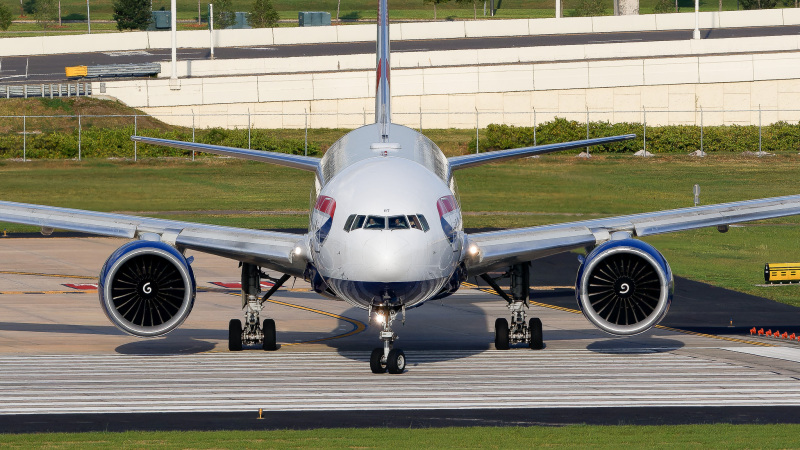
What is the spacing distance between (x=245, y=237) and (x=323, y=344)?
5.47 meters

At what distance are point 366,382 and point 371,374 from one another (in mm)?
1005

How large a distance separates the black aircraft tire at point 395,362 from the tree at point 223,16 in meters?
149

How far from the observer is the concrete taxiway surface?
22500mm

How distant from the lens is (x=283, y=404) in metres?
23.2

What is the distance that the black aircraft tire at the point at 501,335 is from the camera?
3092cm

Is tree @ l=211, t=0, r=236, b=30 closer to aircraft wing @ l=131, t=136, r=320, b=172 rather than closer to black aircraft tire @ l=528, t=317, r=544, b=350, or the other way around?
aircraft wing @ l=131, t=136, r=320, b=172

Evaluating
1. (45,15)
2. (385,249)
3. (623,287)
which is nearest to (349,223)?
(385,249)

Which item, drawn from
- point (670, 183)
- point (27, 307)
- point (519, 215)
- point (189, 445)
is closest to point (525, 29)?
point (670, 183)

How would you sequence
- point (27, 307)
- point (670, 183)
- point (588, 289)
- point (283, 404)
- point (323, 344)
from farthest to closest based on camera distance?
point (670, 183)
point (27, 307)
point (323, 344)
point (588, 289)
point (283, 404)

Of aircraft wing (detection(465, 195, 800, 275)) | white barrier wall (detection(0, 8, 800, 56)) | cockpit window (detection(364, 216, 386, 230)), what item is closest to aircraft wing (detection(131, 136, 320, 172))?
aircraft wing (detection(465, 195, 800, 275))

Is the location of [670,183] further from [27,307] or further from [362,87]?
[27,307]

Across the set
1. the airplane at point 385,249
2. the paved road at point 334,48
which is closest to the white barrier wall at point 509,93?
the paved road at point 334,48

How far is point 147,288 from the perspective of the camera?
26.6 m

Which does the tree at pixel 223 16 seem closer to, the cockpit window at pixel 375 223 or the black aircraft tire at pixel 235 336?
the black aircraft tire at pixel 235 336
